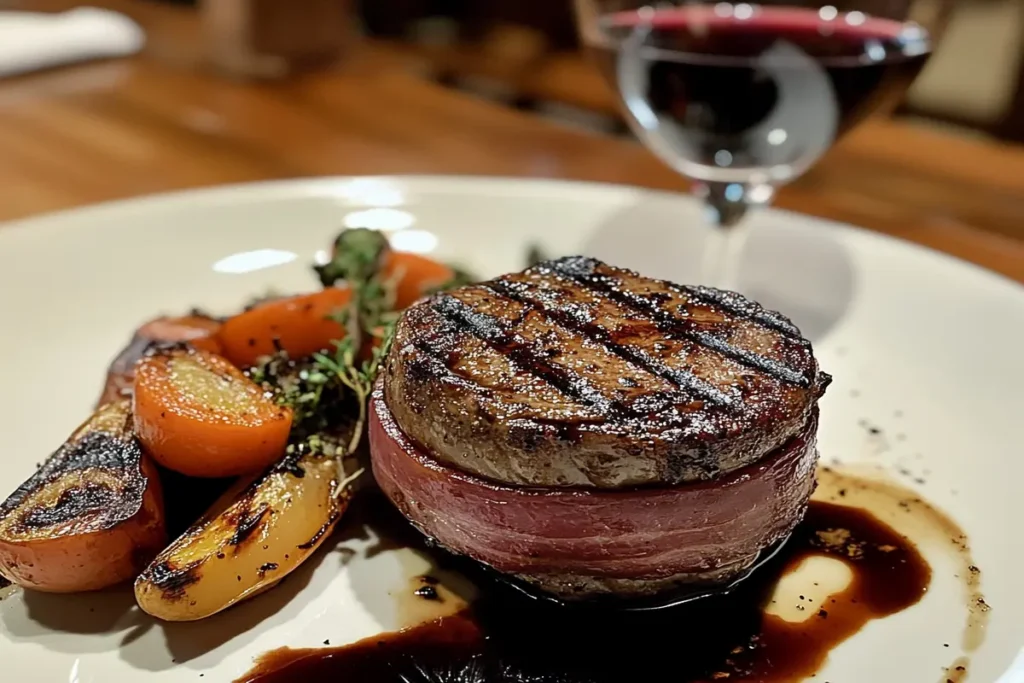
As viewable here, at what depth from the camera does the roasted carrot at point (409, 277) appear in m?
2.24

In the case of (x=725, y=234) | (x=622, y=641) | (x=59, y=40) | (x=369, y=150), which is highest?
(x=725, y=234)

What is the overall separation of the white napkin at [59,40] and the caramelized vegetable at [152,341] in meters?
3.54

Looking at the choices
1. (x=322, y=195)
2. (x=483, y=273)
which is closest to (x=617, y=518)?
(x=483, y=273)

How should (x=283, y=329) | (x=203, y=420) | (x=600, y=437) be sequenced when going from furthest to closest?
1. (x=283, y=329)
2. (x=203, y=420)
3. (x=600, y=437)

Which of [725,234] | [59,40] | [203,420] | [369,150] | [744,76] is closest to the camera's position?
[203,420]

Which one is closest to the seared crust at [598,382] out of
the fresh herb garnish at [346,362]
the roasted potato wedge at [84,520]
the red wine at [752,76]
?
the fresh herb garnish at [346,362]

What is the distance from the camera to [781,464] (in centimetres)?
149

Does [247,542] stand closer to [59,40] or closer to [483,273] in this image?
[483,273]

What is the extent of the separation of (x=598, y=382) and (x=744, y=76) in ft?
3.82

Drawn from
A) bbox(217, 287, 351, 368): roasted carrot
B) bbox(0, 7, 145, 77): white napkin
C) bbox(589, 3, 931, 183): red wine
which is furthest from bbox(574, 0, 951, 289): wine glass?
bbox(0, 7, 145, 77): white napkin

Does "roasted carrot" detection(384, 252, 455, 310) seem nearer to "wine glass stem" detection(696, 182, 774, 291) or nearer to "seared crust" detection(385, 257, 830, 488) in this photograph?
"seared crust" detection(385, 257, 830, 488)

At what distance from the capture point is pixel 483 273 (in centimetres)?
263

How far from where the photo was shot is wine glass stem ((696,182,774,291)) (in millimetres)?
2553

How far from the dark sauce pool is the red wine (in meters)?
1.22
